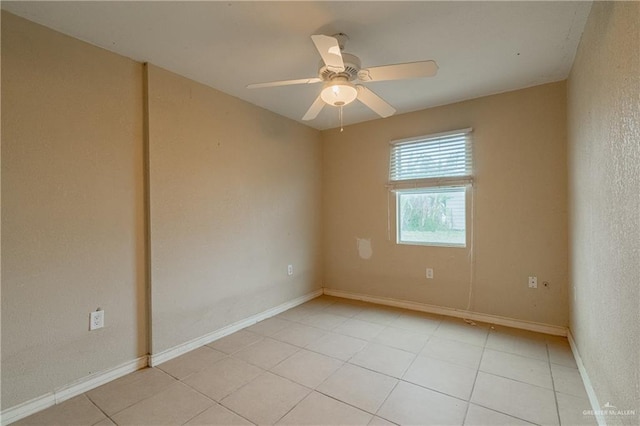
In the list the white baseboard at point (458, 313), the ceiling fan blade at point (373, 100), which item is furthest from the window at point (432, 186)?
the ceiling fan blade at point (373, 100)

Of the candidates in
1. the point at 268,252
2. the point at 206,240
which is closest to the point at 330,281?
the point at 268,252

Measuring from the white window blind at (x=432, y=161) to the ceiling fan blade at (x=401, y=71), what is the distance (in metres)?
1.60

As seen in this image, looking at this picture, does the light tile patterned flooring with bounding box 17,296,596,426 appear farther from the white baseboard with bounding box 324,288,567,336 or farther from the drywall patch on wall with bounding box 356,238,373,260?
the drywall patch on wall with bounding box 356,238,373,260

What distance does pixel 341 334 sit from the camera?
276cm

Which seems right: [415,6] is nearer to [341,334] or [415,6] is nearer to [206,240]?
[206,240]

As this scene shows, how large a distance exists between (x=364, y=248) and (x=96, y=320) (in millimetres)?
2784

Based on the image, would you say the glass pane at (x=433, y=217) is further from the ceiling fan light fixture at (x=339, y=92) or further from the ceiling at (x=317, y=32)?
the ceiling fan light fixture at (x=339, y=92)

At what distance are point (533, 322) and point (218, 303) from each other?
2998 millimetres

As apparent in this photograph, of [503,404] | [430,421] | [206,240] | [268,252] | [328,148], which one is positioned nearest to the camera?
[430,421]

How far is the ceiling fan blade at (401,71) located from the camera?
5.39 feet

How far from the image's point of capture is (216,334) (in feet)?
8.79

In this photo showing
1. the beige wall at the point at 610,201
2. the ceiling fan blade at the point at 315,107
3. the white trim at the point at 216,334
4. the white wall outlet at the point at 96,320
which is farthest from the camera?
the white trim at the point at 216,334

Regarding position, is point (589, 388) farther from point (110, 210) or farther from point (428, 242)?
point (110, 210)

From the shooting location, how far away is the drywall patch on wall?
12.2ft
